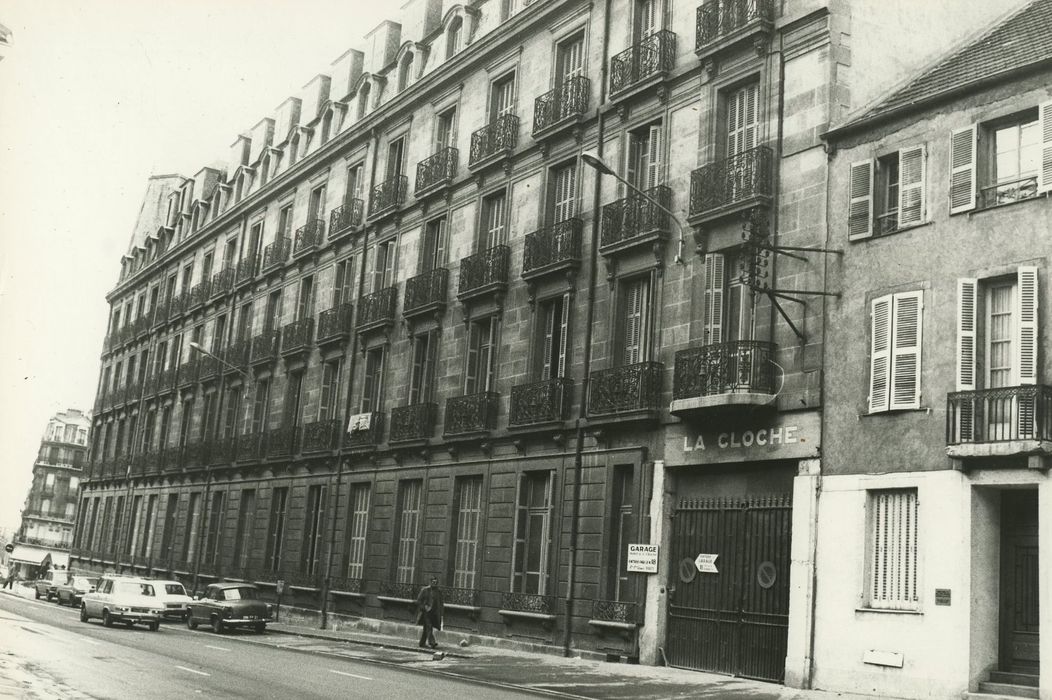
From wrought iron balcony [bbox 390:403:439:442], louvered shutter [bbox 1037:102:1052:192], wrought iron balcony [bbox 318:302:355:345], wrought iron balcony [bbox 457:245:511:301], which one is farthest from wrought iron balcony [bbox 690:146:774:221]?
wrought iron balcony [bbox 318:302:355:345]

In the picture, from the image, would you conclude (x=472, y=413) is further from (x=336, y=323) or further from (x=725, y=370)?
(x=336, y=323)

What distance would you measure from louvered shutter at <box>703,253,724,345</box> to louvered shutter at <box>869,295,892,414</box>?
150 inches

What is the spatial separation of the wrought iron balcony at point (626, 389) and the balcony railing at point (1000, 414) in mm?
7011

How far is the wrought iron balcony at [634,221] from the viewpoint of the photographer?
24.5 metres

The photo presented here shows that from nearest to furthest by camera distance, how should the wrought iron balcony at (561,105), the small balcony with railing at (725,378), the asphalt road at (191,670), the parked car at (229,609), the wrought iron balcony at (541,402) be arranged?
the asphalt road at (191,670)
the small balcony with railing at (725,378)
the wrought iron balcony at (541,402)
the wrought iron balcony at (561,105)
the parked car at (229,609)

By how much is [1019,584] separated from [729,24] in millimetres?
12182

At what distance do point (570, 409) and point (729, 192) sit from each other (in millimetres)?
6438

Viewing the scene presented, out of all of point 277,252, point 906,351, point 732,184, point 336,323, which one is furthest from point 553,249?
point 277,252

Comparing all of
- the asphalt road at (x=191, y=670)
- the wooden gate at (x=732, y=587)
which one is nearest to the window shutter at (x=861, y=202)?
the wooden gate at (x=732, y=587)

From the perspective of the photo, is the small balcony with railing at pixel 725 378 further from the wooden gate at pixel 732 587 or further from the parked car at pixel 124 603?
the parked car at pixel 124 603

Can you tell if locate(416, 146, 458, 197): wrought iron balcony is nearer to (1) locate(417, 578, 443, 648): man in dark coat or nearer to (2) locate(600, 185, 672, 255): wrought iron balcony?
(2) locate(600, 185, 672, 255): wrought iron balcony

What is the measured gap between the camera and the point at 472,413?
1158 inches

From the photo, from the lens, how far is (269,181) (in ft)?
152

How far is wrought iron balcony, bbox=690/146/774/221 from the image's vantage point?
21.9 m
